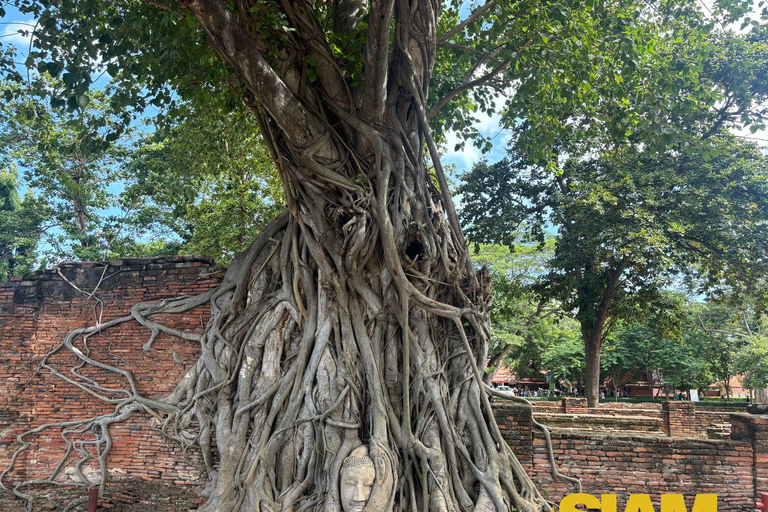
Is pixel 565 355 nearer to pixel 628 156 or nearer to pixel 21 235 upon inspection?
pixel 628 156

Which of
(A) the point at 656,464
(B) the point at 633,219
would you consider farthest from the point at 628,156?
(A) the point at 656,464

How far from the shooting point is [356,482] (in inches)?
164

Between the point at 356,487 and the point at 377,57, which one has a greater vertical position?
the point at 377,57

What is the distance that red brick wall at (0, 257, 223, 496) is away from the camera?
5.83 m

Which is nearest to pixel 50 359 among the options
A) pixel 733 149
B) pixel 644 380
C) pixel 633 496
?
pixel 633 496

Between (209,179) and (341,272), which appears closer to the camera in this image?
(341,272)

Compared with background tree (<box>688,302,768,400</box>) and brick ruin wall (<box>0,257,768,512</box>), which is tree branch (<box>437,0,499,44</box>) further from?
background tree (<box>688,302,768,400</box>)

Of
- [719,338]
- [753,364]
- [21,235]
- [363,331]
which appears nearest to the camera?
[363,331]

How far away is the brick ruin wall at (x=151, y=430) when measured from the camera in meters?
5.24

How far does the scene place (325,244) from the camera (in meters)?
5.04

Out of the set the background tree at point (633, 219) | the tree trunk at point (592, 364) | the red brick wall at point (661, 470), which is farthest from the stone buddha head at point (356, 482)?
the tree trunk at point (592, 364)

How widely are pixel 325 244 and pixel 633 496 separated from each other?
12.9ft

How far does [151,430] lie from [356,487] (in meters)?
2.91

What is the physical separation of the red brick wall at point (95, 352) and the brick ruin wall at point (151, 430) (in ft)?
0.04
